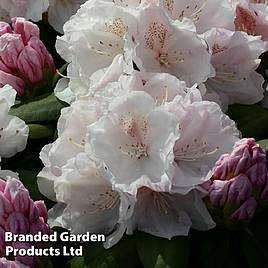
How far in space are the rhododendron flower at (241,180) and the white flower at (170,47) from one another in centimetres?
19

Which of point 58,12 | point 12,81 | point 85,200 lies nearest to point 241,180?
point 85,200

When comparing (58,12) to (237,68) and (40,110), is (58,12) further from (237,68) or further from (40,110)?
(237,68)

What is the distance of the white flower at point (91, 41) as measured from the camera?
1.47 meters

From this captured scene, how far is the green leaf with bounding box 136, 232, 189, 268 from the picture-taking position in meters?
1.29

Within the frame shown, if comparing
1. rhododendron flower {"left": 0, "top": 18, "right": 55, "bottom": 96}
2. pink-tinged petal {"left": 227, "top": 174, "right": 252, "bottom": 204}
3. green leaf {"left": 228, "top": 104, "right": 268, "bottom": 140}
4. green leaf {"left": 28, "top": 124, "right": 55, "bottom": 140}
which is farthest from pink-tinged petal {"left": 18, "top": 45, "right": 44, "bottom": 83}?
pink-tinged petal {"left": 227, "top": 174, "right": 252, "bottom": 204}

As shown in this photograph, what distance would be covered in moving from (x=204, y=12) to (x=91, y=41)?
→ 0.61 ft

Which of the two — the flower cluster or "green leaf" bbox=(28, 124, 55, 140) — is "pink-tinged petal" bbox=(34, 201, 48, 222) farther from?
"green leaf" bbox=(28, 124, 55, 140)

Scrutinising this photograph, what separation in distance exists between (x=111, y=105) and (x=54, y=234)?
0.21 m

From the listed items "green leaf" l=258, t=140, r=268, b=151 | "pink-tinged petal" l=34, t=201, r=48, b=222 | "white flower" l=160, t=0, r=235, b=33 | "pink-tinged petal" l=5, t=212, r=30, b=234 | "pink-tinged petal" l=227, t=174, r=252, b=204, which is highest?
"white flower" l=160, t=0, r=235, b=33

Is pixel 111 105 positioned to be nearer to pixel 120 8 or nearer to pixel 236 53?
pixel 120 8

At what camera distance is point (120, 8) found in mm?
1428

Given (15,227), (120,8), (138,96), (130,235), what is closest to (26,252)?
(15,227)

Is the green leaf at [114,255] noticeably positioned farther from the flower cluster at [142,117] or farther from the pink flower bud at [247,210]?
the pink flower bud at [247,210]

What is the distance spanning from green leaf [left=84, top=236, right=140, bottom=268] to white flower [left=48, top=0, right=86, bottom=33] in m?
0.55
